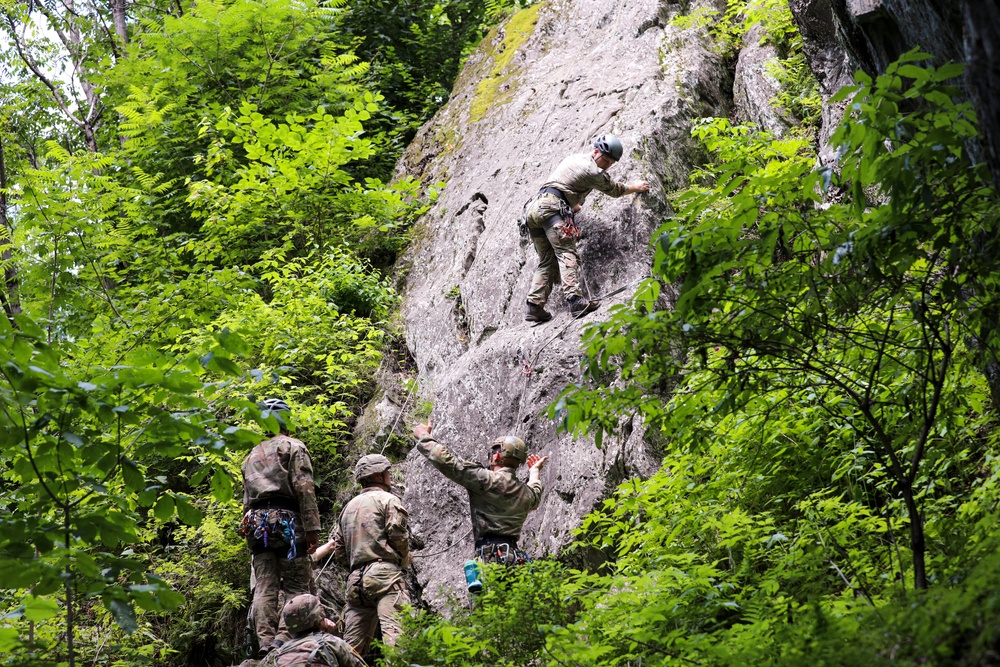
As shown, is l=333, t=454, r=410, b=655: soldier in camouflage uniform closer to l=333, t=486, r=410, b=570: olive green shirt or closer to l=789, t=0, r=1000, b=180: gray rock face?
l=333, t=486, r=410, b=570: olive green shirt

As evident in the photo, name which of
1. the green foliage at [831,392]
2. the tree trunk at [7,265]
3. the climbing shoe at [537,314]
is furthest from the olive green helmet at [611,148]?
the tree trunk at [7,265]

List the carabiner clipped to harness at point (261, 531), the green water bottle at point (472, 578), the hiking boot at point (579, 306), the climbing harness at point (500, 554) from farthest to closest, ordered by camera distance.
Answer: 1. the hiking boot at point (579, 306)
2. the carabiner clipped to harness at point (261, 531)
3. the climbing harness at point (500, 554)
4. the green water bottle at point (472, 578)

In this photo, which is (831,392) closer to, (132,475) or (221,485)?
(221,485)

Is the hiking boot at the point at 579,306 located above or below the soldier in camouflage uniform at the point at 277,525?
above

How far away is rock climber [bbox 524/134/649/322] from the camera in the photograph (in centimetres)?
828

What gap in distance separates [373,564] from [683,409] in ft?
11.9

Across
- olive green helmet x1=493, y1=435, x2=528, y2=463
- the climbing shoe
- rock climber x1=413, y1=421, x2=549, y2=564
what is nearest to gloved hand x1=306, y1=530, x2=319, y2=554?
rock climber x1=413, y1=421, x2=549, y2=564

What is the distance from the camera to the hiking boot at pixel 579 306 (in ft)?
26.5

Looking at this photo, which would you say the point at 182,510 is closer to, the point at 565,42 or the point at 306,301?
the point at 306,301

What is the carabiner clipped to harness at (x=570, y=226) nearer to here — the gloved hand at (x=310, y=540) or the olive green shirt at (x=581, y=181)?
the olive green shirt at (x=581, y=181)

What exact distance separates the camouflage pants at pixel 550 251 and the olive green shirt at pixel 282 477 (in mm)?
2987

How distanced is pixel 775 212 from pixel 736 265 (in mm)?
318

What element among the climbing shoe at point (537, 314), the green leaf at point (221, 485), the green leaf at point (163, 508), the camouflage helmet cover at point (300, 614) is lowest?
the camouflage helmet cover at point (300, 614)

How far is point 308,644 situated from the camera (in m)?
5.62
